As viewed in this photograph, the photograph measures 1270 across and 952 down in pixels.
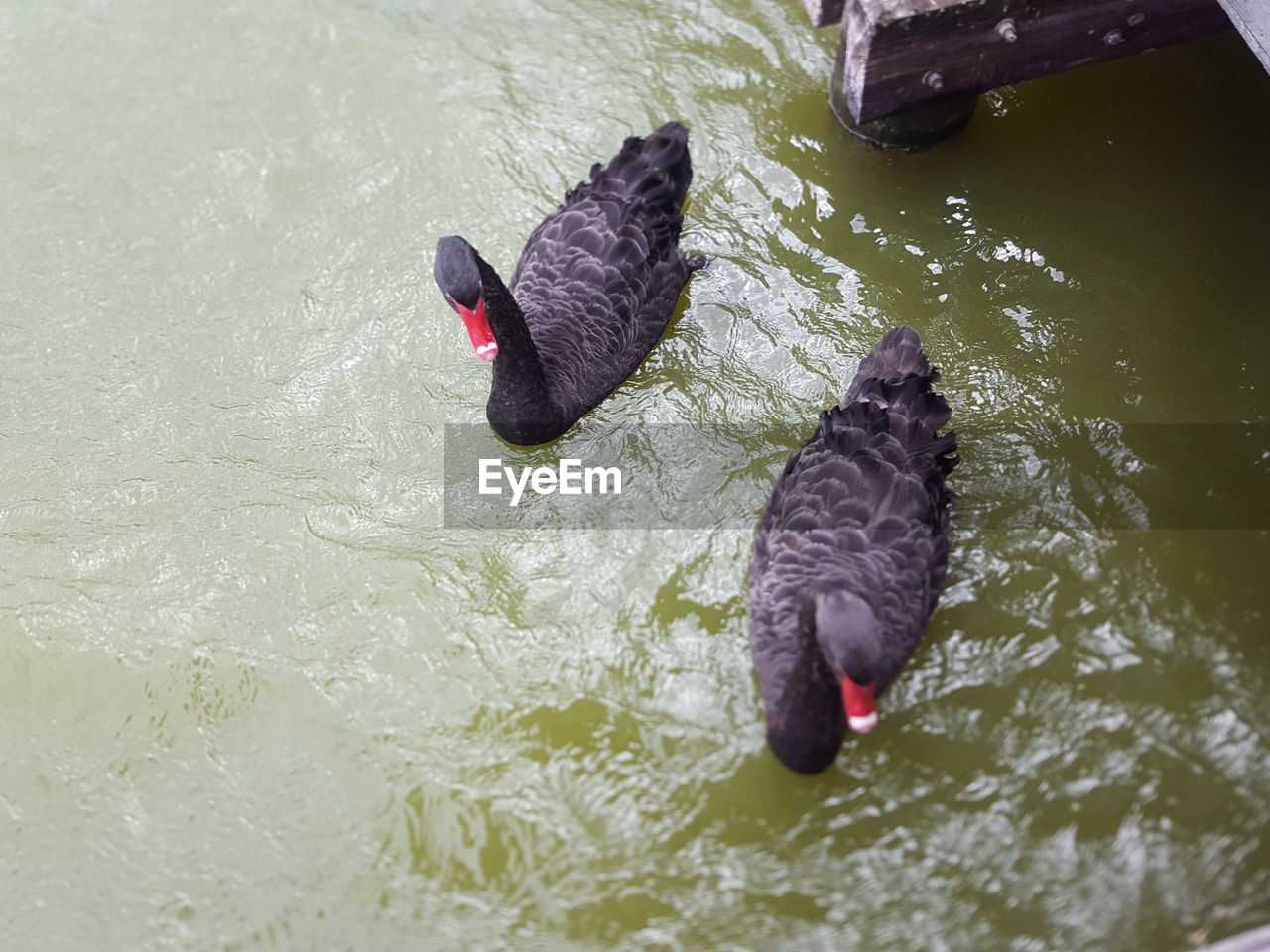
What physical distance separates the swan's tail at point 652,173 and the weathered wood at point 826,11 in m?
0.85

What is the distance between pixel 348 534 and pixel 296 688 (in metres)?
0.68

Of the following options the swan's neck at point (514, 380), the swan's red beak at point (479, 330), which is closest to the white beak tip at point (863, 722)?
the swan's neck at point (514, 380)

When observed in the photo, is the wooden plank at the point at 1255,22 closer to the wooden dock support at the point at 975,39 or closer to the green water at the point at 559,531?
the wooden dock support at the point at 975,39

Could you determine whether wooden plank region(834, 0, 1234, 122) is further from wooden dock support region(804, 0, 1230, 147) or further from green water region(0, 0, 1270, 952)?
green water region(0, 0, 1270, 952)

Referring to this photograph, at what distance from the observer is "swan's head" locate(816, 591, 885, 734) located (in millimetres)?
3385

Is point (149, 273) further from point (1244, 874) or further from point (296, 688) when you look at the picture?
point (1244, 874)

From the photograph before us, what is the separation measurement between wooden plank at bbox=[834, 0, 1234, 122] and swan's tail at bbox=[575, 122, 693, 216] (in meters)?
0.84

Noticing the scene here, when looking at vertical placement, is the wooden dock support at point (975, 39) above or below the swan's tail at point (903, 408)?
above

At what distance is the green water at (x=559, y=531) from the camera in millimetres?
3594

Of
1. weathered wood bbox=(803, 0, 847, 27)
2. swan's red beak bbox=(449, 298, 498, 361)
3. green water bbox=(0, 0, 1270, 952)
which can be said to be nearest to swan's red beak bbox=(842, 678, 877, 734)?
green water bbox=(0, 0, 1270, 952)

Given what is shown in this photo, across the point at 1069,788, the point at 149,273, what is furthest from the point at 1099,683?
the point at 149,273

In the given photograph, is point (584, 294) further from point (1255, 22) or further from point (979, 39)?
point (1255, 22)

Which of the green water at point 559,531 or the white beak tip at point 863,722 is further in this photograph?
the green water at point 559,531

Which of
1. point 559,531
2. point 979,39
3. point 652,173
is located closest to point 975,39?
point 979,39
